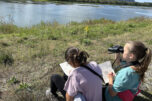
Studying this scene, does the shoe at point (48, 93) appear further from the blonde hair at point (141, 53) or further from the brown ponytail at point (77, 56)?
the blonde hair at point (141, 53)

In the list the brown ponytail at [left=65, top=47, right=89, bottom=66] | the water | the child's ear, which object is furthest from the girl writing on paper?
the water

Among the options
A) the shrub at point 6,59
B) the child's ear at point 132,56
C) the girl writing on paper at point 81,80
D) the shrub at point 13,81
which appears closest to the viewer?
the girl writing on paper at point 81,80

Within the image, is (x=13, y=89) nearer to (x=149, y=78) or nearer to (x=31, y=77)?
(x=31, y=77)

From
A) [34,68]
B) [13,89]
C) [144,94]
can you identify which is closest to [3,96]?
[13,89]

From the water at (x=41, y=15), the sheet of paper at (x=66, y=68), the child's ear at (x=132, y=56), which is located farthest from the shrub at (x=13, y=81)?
the water at (x=41, y=15)

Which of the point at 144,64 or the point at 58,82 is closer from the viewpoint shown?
the point at 144,64

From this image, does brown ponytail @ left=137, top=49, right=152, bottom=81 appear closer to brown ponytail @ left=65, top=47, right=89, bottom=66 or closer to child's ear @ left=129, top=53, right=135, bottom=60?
child's ear @ left=129, top=53, right=135, bottom=60

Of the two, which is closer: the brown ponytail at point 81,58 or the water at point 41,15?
the brown ponytail at point 81,58

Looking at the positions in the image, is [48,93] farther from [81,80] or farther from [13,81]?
[81,80]

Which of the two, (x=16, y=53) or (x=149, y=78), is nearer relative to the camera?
(x=149, y=78)

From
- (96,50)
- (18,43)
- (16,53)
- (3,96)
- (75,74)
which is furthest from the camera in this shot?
(18,43)

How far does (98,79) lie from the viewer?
1.39m

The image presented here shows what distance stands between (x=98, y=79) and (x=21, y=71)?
188cm

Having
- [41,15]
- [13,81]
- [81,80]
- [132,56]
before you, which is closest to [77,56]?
[81,80]
